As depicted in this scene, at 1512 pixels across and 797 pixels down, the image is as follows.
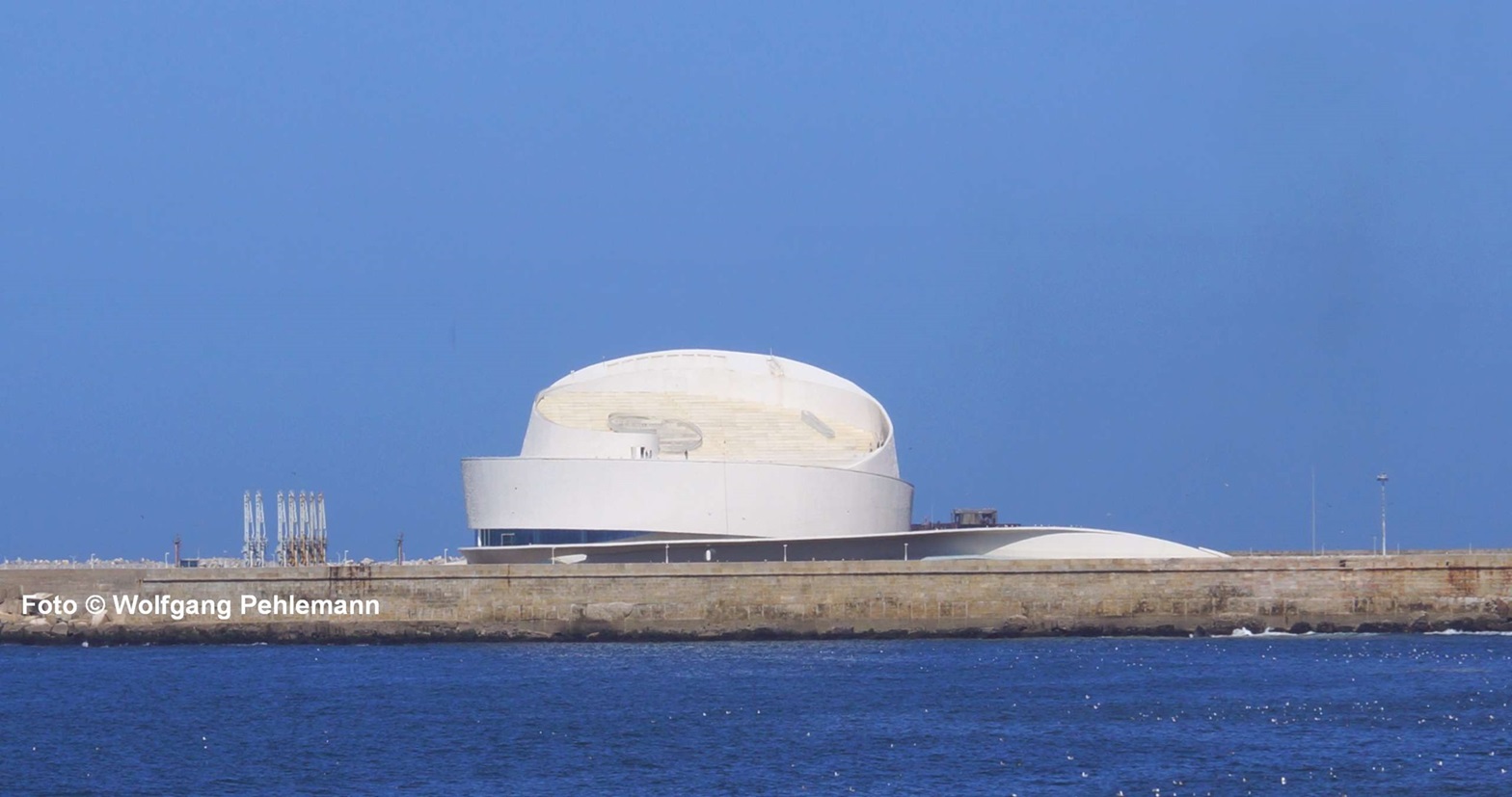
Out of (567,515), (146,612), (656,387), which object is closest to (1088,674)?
(567,515)

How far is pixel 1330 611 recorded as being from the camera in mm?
50062

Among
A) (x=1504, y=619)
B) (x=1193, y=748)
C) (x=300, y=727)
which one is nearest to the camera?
(x=1193, y=748)

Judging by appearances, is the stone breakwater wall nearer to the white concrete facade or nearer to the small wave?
the small wave

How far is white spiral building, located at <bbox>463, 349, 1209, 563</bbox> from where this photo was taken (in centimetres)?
5234

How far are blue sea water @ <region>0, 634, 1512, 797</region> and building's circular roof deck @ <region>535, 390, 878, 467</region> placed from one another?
947 cm

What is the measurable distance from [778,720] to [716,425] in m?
22.6

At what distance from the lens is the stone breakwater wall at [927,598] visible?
49938mm

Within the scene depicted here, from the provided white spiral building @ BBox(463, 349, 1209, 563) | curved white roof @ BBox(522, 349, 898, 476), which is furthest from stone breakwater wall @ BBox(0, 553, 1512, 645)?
curved white roof @ BBox(522, 349, 898, 476)

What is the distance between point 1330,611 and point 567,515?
19.5m

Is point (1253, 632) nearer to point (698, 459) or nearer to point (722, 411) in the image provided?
point (698, 459)

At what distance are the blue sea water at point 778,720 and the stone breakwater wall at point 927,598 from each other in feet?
6.48

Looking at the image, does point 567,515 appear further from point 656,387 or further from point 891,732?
point 891,732

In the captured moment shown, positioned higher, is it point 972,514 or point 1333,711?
point 972,514

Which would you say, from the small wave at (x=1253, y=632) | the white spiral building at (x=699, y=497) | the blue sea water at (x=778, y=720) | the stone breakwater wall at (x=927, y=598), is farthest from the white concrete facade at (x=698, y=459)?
the small wave at (x=1253, y=632)
